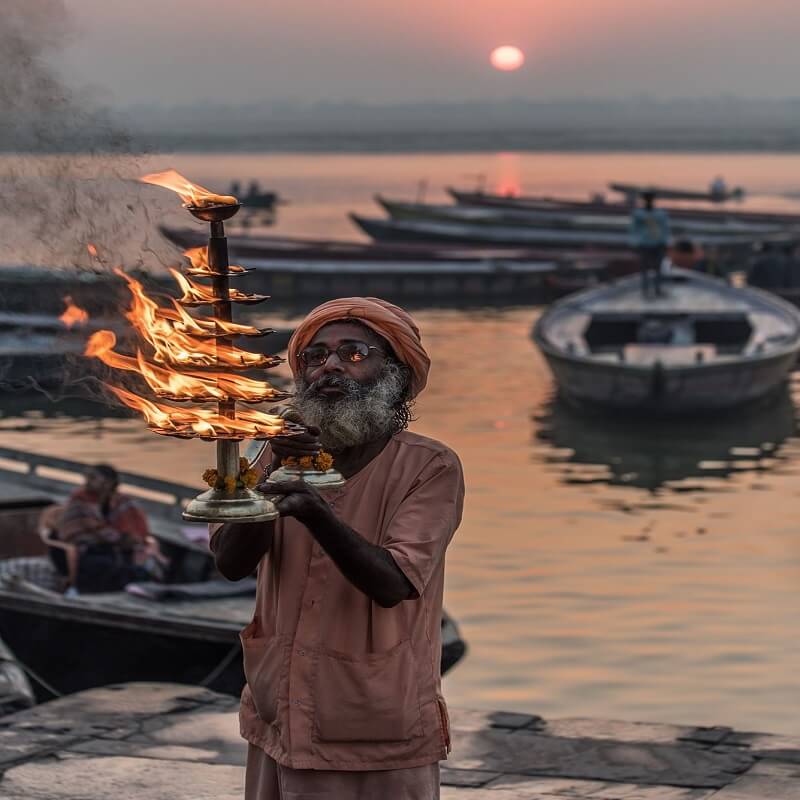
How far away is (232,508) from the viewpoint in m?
4.14

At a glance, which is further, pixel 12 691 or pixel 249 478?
pixel 12 691

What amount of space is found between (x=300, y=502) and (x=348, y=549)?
0.57ft

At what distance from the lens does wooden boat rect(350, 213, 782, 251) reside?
57.9 metres

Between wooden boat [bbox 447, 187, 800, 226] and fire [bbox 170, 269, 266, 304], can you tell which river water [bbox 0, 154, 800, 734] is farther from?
wooden boat [bbox 447, 187, 800, 226]

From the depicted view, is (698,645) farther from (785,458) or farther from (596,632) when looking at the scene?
(785,458)

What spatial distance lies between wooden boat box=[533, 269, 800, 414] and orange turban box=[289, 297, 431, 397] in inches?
873

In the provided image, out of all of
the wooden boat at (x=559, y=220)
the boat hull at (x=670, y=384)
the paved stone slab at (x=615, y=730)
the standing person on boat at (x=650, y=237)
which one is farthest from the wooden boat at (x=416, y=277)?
the paved stone slab at (x=615, y=730)

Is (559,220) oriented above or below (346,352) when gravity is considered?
below

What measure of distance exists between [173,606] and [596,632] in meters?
4.91

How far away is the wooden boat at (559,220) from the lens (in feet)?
202

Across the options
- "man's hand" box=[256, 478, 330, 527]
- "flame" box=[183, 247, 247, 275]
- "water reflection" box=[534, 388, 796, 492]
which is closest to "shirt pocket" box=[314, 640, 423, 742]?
"man's hand" box=[256, 478, 330, 527]

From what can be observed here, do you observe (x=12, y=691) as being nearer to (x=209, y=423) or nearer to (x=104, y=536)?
(x=104, y=536)

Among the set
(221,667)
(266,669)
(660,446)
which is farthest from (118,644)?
(660,446)

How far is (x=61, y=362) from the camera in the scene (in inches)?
227
